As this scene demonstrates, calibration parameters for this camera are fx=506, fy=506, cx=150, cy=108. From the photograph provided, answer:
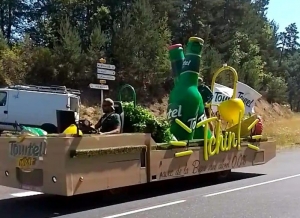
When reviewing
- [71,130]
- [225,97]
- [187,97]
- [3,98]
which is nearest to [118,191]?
[71,130]

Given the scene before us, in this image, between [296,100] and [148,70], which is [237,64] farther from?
[296,100]

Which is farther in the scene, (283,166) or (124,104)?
(283,166)

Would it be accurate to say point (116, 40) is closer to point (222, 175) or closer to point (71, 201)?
point (222, 175)

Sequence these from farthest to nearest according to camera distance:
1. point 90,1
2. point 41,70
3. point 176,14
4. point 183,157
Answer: point 176,14 → point 90,1 → point 41,70 → point 183,157

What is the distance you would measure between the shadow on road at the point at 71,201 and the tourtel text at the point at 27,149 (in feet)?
2.96

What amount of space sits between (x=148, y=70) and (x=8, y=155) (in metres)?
33.1

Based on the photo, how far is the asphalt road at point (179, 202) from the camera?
25.4ft

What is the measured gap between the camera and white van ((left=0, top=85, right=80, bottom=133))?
24.3 metres

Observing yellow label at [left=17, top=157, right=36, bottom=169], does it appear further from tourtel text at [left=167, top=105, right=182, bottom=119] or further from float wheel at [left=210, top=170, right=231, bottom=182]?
float wheel at [left=210, top=170, right=231, bottom=182]

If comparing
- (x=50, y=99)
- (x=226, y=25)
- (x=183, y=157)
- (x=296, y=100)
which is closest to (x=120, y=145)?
(x=183, y=157)

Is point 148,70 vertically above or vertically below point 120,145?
above

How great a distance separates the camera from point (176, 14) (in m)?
48.2

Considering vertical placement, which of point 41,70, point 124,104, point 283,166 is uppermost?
point 41,70

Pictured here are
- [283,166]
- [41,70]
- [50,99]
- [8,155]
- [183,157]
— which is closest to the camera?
[8,155]
